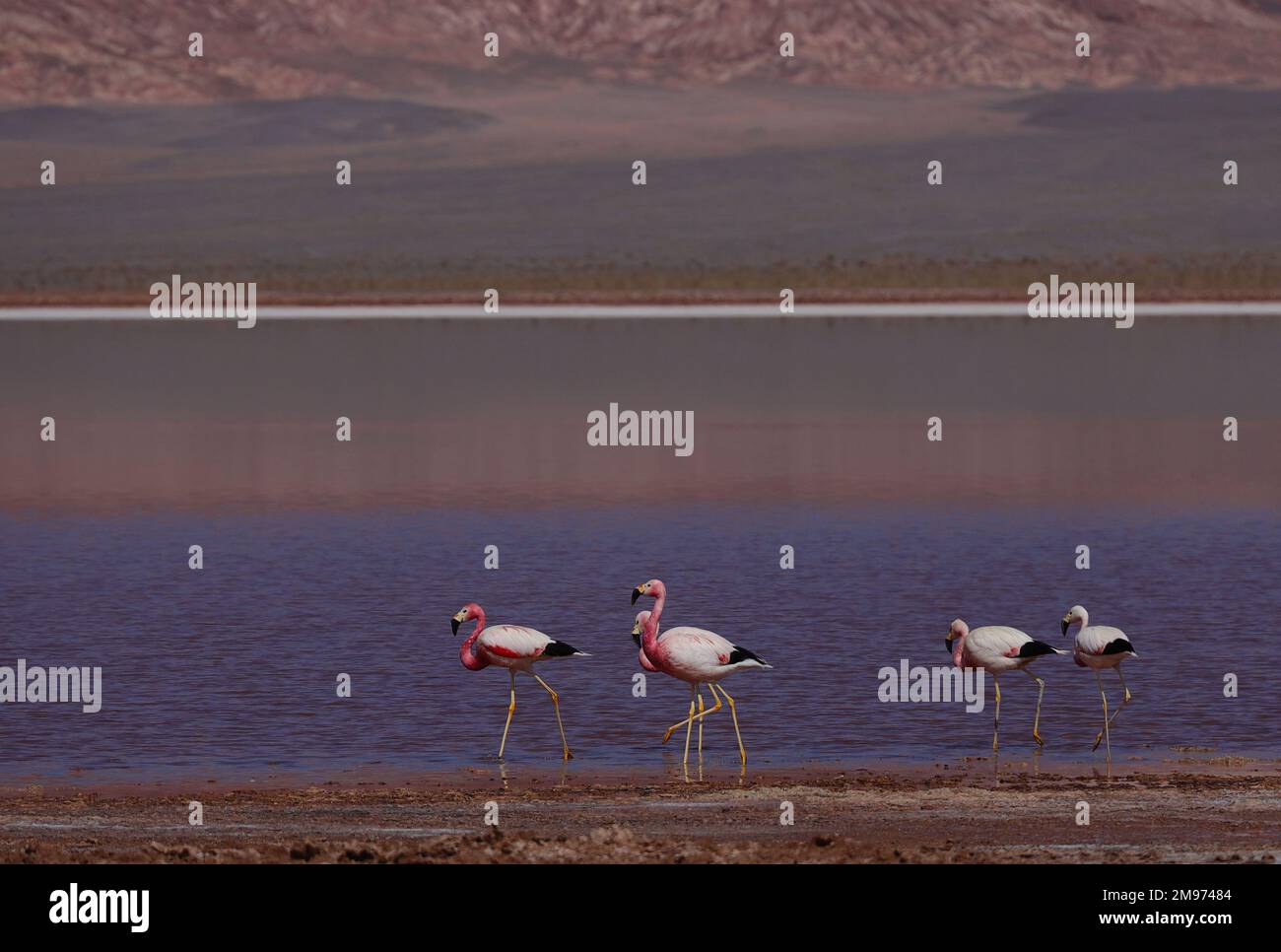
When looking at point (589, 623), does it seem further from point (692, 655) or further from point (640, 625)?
point (692, 655)

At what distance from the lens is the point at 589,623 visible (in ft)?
61.6

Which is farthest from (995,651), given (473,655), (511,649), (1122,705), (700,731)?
(473,655)

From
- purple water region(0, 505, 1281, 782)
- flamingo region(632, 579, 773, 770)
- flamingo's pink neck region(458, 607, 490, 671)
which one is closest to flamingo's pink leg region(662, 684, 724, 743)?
flamingo region(632, 579, 773, 770)

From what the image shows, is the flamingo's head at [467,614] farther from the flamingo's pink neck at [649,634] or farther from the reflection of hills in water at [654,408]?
the reflection of hills in water at [654,408]

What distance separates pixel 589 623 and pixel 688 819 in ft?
24.1

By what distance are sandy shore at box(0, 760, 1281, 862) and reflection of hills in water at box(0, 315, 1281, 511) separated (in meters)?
15.1

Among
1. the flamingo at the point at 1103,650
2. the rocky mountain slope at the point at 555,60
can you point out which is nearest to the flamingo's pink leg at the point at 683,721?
the flamingo at the point at 1103,650

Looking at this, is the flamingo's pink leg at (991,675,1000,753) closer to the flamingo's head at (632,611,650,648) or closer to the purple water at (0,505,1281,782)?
the purple water at (0,505,1281,782)

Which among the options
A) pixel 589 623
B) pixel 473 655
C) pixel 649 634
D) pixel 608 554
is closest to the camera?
pixel 649 634

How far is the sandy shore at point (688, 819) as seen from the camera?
33.4 ft

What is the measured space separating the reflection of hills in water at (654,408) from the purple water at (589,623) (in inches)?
111

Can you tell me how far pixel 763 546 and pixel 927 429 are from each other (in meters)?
14.9

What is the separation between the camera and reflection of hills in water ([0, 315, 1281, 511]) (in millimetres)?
29875
